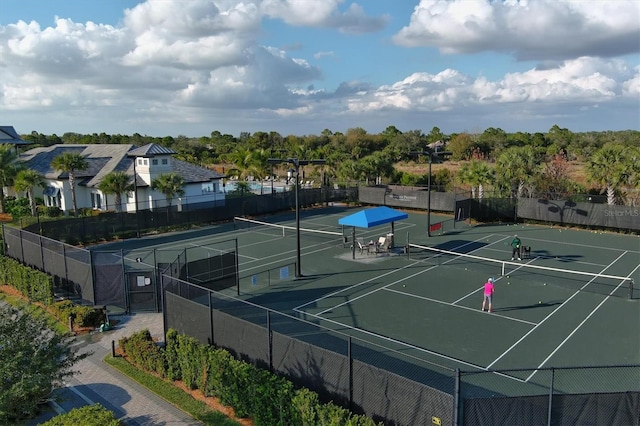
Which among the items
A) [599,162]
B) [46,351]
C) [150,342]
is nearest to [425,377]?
[150,342]

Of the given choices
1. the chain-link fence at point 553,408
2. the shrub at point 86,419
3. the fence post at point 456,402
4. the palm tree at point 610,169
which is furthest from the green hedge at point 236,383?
the palm tree at point 610,169

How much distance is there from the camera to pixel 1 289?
22.4 m

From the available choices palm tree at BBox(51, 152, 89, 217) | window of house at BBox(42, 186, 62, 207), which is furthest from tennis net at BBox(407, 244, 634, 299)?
window of house at BBox(42, 186, 62, 207)

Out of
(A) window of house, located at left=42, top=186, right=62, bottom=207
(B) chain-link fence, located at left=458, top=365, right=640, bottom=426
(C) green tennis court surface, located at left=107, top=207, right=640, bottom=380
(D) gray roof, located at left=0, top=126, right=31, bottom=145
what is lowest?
(C) green tennis court surface, located at left=107, top=207, right=640, bottom=380

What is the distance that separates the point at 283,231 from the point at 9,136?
4350 centimetres

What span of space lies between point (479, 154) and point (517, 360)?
244 ft

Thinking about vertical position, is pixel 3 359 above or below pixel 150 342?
above

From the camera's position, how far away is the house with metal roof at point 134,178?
41.3m

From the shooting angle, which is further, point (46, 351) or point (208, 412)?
point (208, 412)

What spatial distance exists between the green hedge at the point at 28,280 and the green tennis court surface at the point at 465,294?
7352 millimetres

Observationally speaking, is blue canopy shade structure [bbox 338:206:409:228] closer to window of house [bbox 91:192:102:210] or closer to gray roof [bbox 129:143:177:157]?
gray roof [bbox 129:143:177:157]

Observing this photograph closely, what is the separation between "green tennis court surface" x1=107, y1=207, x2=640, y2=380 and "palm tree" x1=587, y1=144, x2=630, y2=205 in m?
4.62

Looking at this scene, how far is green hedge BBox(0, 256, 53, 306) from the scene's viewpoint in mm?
19600

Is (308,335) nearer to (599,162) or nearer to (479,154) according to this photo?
(599,162)
